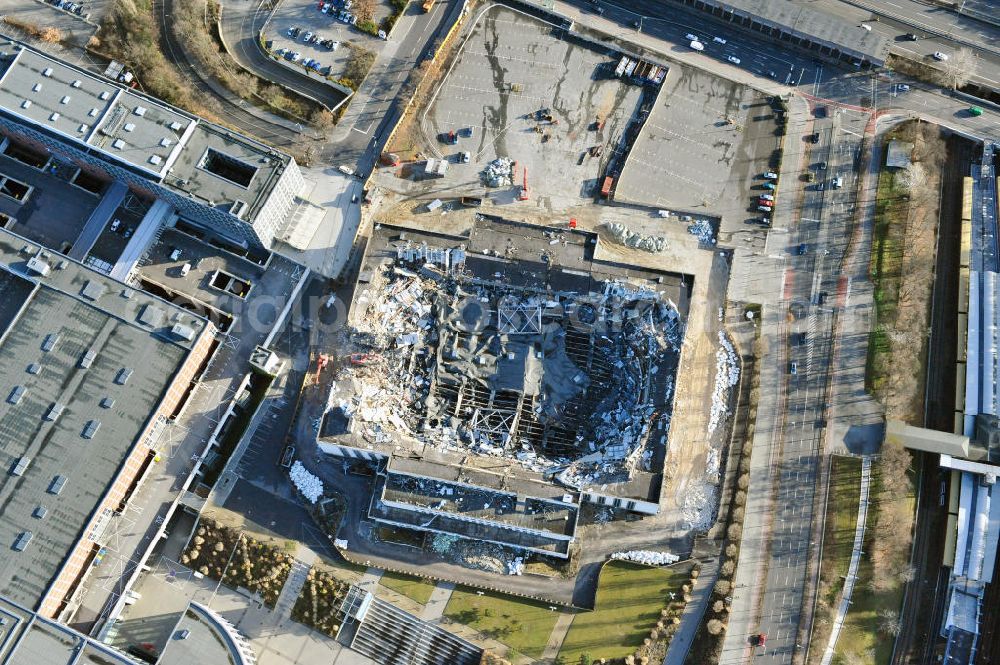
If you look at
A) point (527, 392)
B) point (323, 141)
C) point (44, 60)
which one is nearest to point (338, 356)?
point (527, 392)

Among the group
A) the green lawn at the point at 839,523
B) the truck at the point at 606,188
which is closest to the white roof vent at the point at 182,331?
the truck at the point at 606,188

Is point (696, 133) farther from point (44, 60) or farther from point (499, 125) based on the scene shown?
point (44, 60)

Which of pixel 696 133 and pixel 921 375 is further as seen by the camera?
pixel 696 133

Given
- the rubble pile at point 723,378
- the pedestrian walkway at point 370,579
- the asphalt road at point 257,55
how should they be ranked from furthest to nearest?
1. the asphalt road at point 257,55
2. the rubble pile at point 723,378
3. the pedestrian walkway at point 370,579

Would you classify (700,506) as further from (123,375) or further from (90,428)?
(90,428)

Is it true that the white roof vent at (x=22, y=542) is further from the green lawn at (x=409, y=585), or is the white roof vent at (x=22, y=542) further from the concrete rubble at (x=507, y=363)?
the green lawn at (x=409, y=585)
